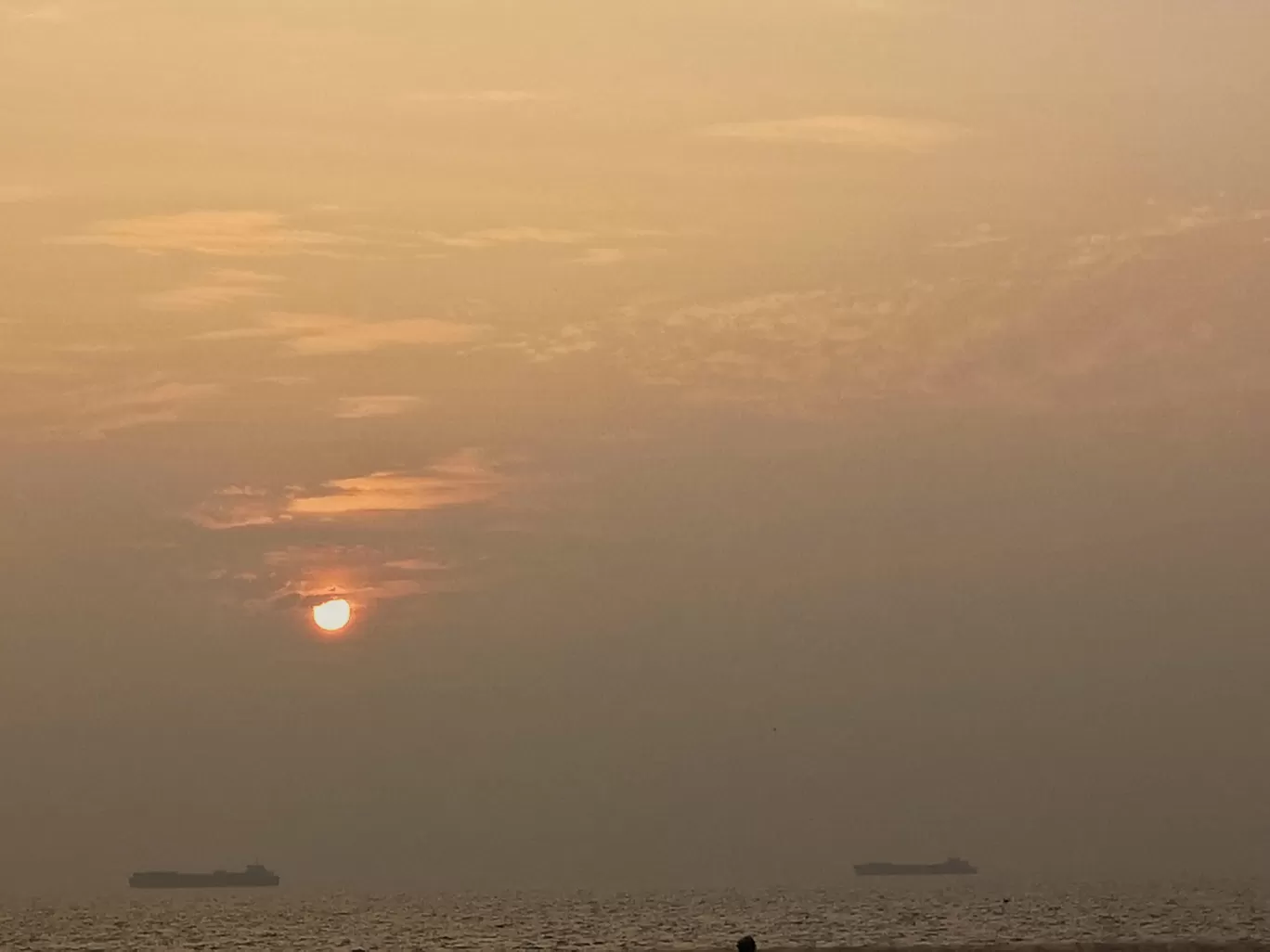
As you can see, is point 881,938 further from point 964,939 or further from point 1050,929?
point 1050,929

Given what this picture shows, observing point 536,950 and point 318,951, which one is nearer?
point 536,950

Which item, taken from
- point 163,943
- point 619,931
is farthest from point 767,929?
point 163,943

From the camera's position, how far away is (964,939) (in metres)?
167

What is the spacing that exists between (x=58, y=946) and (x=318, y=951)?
3364 cm

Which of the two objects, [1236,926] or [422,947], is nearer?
[422,947]

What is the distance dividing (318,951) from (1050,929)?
68.8m

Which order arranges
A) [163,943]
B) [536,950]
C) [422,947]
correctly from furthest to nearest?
[163,943], [422,947], [536,950]

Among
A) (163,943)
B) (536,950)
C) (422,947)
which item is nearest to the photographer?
(536,950)

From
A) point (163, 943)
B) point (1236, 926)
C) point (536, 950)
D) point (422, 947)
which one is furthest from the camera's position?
point (163, 943)

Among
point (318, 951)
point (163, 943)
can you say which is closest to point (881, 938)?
point (318, 951)

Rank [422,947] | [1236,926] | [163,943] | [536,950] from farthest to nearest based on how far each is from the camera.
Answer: [163,943] → [1236,926] → [422,947] → [536,950]

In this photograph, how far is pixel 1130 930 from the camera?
183 metres

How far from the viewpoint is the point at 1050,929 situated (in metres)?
189

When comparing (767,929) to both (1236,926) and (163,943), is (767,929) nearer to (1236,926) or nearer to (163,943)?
(1236,926)
